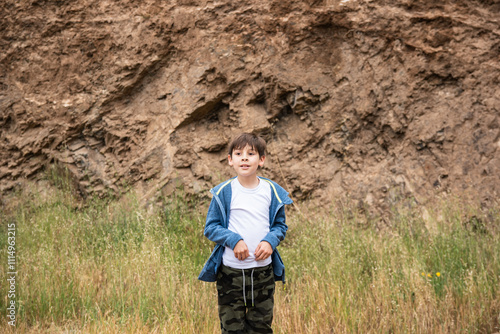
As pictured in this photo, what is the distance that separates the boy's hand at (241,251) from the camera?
2475 millimetres

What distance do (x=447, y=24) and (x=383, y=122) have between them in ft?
4.27

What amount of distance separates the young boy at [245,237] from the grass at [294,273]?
794 mm

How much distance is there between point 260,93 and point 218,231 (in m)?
3.31

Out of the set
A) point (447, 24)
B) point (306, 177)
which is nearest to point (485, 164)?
point (447, 24)

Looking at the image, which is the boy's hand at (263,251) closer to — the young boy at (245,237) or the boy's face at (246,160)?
the young boy at (245,237)

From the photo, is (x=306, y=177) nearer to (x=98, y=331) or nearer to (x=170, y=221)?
(x=170, y=221)

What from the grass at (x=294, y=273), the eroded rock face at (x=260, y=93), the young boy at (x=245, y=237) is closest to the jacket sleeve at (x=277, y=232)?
the young boy at (x=245, y=237)

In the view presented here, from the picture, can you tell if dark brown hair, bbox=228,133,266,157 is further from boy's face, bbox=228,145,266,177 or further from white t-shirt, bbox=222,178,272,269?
white t-shirt, bbox=222,178,272,269

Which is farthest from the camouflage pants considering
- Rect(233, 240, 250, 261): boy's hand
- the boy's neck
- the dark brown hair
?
the dark brown hair

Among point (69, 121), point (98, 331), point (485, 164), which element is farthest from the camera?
point (69, 121)

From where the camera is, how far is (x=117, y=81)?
573cm

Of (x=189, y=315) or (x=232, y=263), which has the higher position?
(x=232, y=263)

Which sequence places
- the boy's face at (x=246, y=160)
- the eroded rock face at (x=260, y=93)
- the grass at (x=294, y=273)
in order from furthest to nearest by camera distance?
the eroded rock face at (x=260, y=93) < the grass at (x=294, y=273) < the boy's face at (x=246, y=160)

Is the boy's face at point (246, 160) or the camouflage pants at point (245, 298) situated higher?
the boy's face at point (246, 160)
